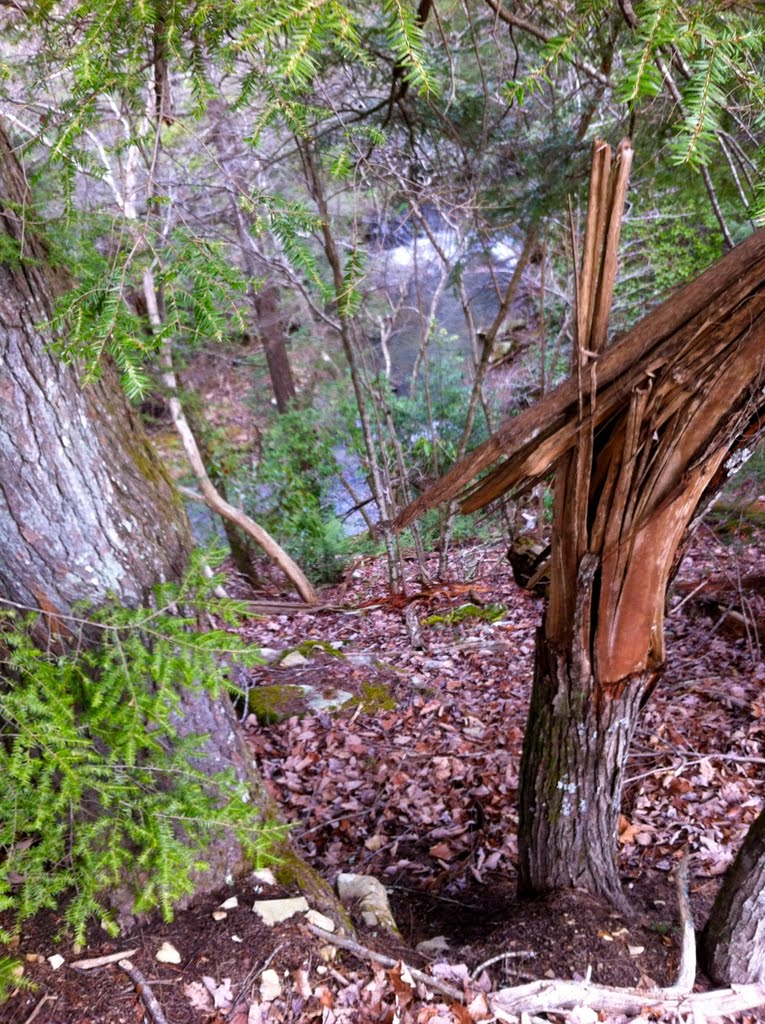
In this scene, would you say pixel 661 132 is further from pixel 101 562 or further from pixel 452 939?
pixel 452 939

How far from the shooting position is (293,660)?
5.42 meters

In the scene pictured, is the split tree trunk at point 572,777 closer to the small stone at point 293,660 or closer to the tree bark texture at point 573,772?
the tree bark texture at point 573,772

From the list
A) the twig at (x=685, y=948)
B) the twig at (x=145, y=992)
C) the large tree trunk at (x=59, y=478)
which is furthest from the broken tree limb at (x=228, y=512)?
the twig at (x=145, y=992)

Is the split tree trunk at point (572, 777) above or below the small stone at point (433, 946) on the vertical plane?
above

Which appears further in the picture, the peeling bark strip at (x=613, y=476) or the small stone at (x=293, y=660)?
the small stone at (x=293, y=660)

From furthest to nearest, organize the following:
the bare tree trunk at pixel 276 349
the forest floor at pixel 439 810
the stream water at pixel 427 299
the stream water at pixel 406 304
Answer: the stream water at pixel 427 299 → the bare tree trunk at pixel 276 349 → the stream water at pixel 406 304 → the forest floor at pixel 439 810

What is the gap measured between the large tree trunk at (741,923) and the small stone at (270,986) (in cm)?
167

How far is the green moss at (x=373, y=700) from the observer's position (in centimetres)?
480

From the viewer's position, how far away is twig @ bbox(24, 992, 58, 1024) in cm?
196

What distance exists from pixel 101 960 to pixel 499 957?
1.37 m

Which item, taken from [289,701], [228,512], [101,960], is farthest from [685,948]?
[228,512]

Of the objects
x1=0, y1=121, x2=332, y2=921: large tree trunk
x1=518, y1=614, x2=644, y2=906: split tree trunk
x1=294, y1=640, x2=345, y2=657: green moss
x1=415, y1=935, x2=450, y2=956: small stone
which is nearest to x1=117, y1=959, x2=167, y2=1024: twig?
x1=0, y1=121, x2=332, y2=921: large tree trunk

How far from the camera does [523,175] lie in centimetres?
418

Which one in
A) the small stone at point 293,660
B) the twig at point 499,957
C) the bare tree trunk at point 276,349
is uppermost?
the bare tree trunk at point 276,349
